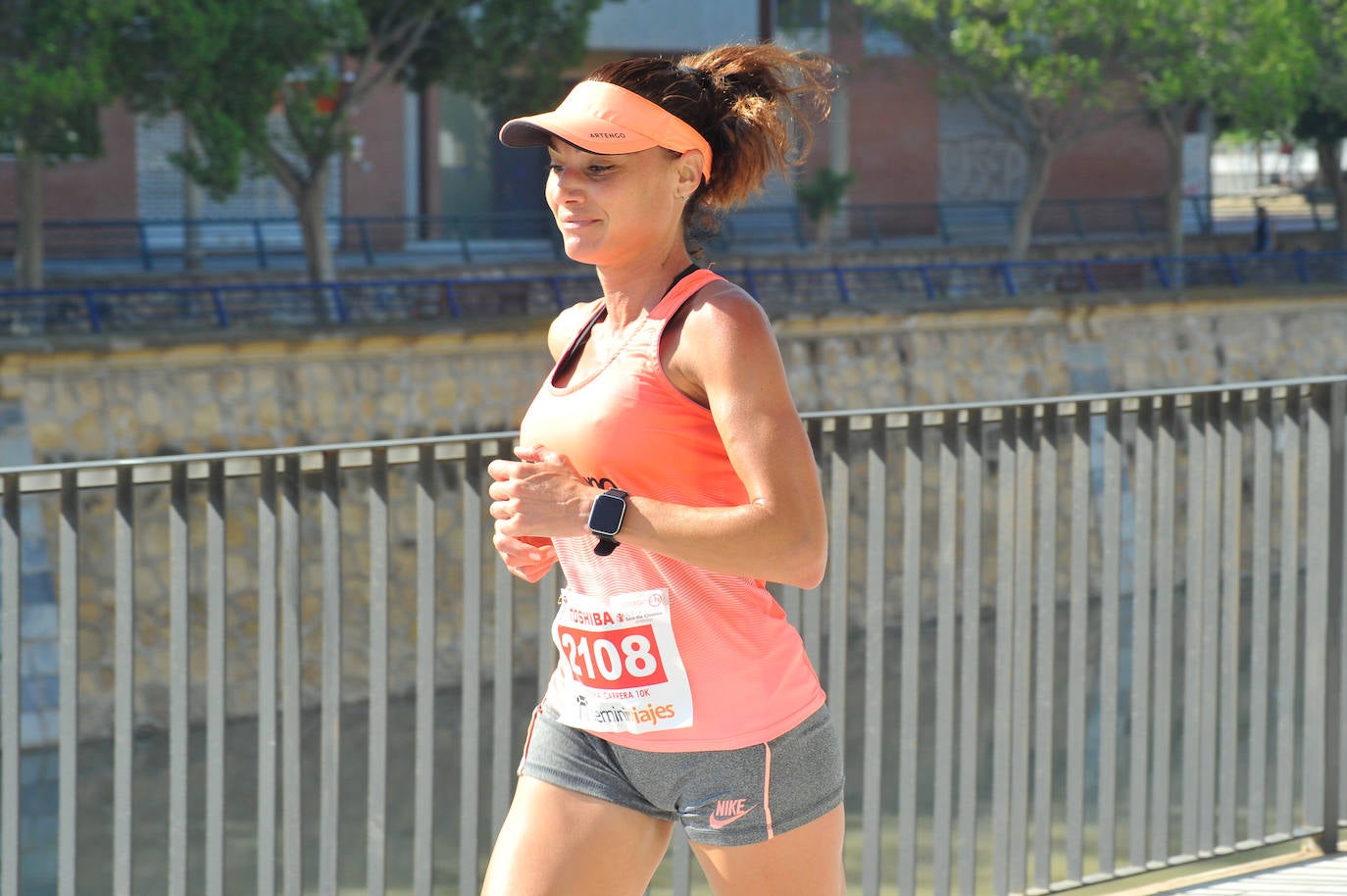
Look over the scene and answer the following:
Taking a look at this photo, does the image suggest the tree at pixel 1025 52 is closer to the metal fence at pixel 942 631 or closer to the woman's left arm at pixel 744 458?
the metal fence at pixel 942 631

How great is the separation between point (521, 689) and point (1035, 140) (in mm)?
15085

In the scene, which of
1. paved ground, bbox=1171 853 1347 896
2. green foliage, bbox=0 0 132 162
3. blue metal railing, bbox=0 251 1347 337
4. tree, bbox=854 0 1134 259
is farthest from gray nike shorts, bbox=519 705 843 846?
tree, bbox=854 0 1134 259

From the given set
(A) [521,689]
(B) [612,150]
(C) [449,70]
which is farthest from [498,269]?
(B) [612,150]

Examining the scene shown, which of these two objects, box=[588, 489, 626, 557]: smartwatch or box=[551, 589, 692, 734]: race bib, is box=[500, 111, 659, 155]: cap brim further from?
box=[551, 589, 692, 734]: race bib

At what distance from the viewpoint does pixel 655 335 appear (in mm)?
2150

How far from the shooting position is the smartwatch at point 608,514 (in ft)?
6.95

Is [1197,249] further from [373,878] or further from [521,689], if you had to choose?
[373,878]

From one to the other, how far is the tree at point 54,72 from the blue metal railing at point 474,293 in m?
1.54

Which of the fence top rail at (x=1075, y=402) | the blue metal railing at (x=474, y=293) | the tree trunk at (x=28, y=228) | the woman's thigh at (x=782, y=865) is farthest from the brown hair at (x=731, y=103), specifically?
the tree trunk at (x=28, y=228)

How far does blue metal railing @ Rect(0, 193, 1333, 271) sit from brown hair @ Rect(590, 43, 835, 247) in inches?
821

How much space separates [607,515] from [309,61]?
16.2 m

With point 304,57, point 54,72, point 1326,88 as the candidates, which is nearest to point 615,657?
point 54,72

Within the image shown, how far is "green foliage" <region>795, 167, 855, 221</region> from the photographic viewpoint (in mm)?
25578

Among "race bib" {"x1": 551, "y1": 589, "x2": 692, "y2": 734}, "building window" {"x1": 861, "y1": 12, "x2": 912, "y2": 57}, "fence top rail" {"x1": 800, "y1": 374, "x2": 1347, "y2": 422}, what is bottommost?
"race bib" {"x1": 551, "y1": 589, "x2": 692, "y2": 734}
